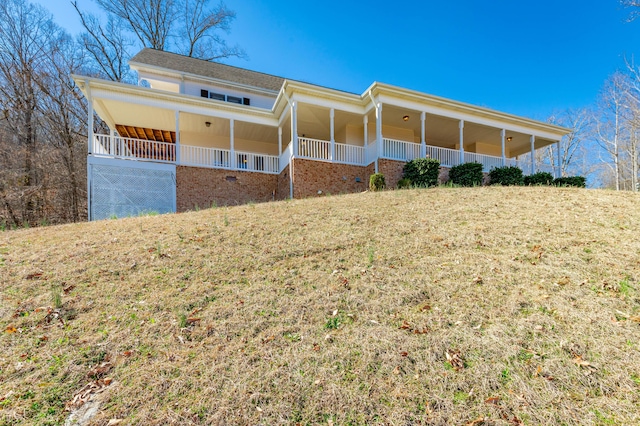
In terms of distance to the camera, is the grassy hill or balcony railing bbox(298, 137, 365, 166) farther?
balcony railing bbox(298, 137, 365, 166)

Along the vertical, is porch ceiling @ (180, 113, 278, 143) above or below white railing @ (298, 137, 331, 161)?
above

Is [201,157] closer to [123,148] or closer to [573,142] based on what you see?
[123,148]

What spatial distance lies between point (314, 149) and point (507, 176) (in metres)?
8.63

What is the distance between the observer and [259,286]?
425 centimetres

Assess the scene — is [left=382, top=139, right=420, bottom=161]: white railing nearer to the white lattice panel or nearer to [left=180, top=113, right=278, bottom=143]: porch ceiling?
[left=180, top=113, right=278, bottom=143]: porch ceiling

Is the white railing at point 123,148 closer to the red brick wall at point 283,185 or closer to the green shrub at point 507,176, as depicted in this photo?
the red brick wall at point 283,185

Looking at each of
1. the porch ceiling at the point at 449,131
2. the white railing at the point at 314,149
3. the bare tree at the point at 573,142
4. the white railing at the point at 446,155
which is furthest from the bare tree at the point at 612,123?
the white railing at the point at 314,149

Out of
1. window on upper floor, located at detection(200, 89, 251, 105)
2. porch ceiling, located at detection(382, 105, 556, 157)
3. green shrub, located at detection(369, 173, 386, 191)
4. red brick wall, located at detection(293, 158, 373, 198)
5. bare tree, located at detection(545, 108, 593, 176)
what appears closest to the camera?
green shrub, located at detection(369, 173, 386, 191)

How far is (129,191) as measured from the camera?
34.4 ft

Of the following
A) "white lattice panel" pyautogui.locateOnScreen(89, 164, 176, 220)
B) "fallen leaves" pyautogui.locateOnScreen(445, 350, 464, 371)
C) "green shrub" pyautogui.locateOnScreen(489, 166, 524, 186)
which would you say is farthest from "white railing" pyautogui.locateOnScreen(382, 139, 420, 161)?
"fallen leaves" pyautogui.locateOnScreen(445, 350, 464, 371)

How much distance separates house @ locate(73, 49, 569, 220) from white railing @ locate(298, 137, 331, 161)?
42 mm

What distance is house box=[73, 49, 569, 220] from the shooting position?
10727mm

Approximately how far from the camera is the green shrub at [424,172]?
37.9ft

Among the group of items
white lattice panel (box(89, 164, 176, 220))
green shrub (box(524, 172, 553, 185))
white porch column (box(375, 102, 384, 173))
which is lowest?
white lattice panel (box(89, 164, 176, 220))
